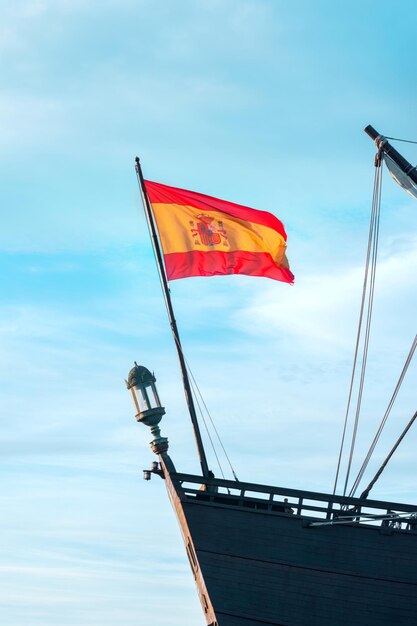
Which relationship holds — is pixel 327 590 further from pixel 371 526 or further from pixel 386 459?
pixel 386 459

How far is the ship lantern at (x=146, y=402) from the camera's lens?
77.3ft

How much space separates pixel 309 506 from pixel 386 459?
2.25m

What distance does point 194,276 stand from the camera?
24.2 metres

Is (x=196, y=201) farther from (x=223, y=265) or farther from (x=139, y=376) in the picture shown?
(x=139, y=376)

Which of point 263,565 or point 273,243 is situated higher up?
point 273,243

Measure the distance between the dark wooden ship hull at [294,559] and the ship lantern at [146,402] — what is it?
92 cm

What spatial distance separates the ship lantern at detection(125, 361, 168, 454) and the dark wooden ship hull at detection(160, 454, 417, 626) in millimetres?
923

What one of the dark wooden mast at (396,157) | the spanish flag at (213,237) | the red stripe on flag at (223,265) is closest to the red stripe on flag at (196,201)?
the spanish flag at (213,237)

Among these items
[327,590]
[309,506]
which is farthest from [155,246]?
[327,590]

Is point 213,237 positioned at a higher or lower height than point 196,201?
lower

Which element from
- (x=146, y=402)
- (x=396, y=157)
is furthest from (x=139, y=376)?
(x=396, y=157)

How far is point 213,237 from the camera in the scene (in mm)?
24453

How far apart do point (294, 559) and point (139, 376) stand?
5.07m

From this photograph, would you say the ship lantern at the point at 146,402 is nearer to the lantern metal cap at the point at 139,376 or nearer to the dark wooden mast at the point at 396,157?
the lantern metal cap at the point at 139,376
